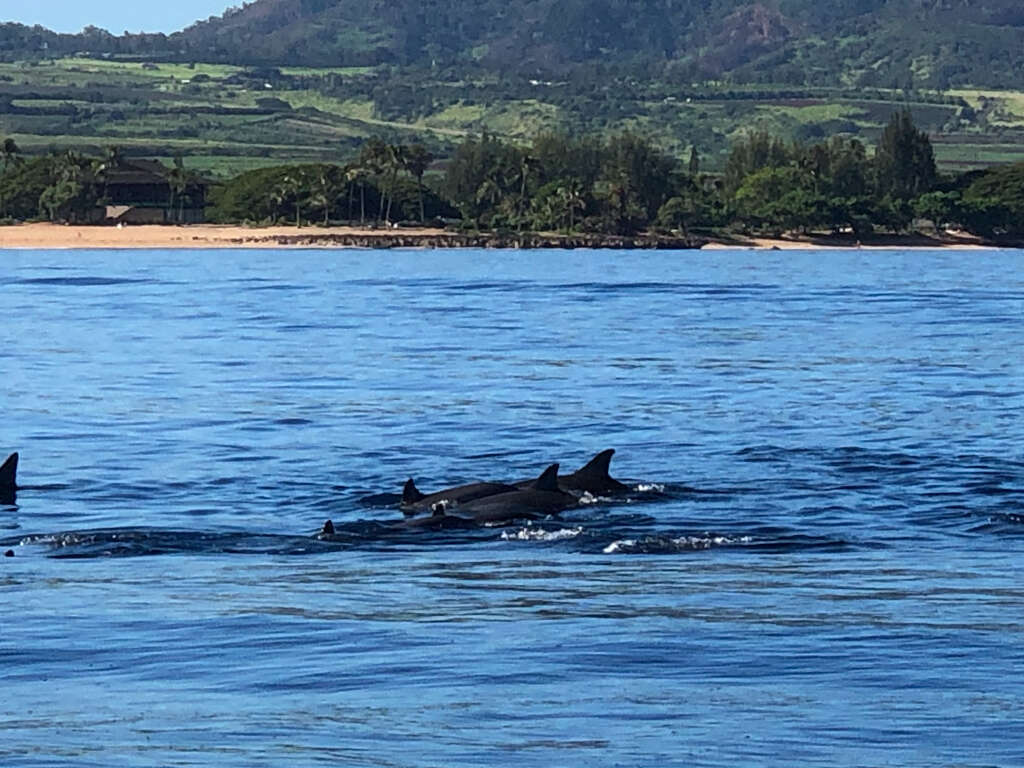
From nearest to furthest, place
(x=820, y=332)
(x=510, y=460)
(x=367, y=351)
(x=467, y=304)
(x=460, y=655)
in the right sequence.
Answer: (x=460, y=655) → (x=510, y=460) → (x=367, y=351) → (x=820, y=332) → (x=467, y=304)

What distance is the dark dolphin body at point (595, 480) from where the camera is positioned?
93.4 feet

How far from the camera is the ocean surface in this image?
15.2 m

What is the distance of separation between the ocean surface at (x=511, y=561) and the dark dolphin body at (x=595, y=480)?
17.1 inches

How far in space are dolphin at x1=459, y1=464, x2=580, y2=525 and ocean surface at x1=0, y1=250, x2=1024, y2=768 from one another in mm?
358

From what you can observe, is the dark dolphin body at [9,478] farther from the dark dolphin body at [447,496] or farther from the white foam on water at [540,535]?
the white foam on water at [540,535]

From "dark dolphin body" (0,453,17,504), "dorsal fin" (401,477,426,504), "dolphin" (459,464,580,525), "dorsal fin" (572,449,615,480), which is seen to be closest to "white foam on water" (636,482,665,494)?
"dorsal fin" (572,449,615,480)

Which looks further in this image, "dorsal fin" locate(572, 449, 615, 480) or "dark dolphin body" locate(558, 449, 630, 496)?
"dorsal fin" locate(572, 449, 615, 480)

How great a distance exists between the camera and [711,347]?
6203cm

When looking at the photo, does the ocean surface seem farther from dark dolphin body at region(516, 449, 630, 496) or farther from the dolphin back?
the dolphin back

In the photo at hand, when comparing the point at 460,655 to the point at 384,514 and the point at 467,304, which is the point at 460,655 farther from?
the point at 467,304

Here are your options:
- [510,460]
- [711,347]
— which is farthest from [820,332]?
[510,460]

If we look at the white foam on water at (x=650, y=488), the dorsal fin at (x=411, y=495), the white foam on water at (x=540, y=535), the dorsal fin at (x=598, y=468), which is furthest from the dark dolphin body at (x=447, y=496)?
the white foam on water at (x=650, y=488)

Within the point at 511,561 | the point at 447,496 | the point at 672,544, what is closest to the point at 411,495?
the point at 447,496

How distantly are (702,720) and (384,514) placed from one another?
12633 mm
